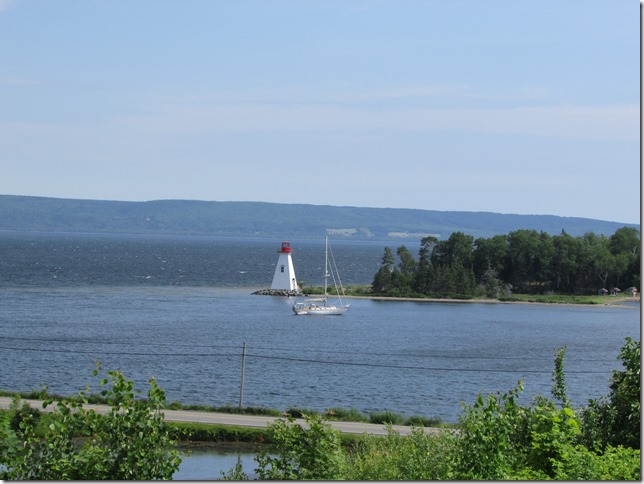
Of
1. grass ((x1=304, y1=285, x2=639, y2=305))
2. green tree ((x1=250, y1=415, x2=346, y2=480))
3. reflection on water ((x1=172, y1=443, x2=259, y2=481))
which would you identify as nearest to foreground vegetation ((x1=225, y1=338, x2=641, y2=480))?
green tree ((x1=250, y1=415, x2=346, y2=480))

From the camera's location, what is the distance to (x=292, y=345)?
198 feet

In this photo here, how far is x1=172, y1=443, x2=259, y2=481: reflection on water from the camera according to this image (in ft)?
67.2

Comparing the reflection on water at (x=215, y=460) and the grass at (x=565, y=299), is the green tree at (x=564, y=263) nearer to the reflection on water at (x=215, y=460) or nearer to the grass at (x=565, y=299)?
the grass at (x=565, y=299)

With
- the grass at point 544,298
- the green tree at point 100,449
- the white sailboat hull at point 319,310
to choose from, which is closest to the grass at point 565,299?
the grass at point 544,298

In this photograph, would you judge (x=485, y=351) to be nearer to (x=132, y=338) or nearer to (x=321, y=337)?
(x=321, y=337)

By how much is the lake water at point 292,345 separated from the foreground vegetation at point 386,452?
2055cm

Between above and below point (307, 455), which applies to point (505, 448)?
above

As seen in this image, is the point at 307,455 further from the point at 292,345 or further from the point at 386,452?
the point at 292,345

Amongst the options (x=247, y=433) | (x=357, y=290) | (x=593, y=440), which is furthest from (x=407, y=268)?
(x=593, y=440)

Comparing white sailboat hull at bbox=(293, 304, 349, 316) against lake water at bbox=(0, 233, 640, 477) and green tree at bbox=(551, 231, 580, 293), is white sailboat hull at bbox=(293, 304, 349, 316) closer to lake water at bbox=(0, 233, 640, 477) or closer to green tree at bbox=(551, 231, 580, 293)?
lake water at bbox=(0, 233, 640, 477)

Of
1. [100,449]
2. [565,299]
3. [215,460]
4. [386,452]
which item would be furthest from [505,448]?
[565,299]

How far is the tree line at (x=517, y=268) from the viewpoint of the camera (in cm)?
10294

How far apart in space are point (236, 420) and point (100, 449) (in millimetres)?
14372

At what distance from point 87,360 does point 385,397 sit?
52.5 ft
